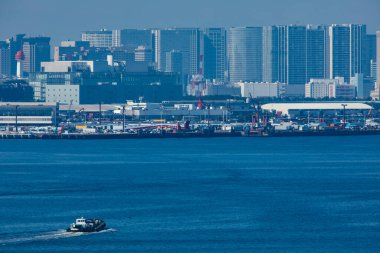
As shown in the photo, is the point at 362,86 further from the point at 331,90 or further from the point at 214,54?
the point at 214,54

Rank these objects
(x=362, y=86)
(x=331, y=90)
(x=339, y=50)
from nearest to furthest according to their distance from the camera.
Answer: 1. (x=331, y=90)
2. (x=362, y=86)
3. (x=339, y=50)

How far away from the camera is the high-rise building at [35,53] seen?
509ft

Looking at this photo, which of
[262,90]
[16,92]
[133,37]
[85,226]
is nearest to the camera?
[85,226]

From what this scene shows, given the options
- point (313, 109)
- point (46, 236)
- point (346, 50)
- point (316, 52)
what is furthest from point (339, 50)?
point (46, 236)

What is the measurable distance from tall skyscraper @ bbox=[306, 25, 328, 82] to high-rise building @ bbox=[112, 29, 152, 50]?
2199 cm

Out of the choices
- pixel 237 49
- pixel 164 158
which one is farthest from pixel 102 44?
pixel 164 158

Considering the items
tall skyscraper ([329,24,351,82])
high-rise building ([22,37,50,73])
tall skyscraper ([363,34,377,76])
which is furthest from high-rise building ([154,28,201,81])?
high-rise building ([22,37,50,73])

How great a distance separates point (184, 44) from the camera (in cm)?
18975

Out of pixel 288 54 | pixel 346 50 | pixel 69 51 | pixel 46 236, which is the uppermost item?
pixel 346 50

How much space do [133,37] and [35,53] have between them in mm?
38944

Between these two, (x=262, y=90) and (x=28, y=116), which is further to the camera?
(x=262, y=90)

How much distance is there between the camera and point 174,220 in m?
36.9

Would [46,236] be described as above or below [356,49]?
below

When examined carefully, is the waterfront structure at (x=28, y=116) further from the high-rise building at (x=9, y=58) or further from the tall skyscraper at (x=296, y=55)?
the tall skyscraper at (x=296, y=55)
